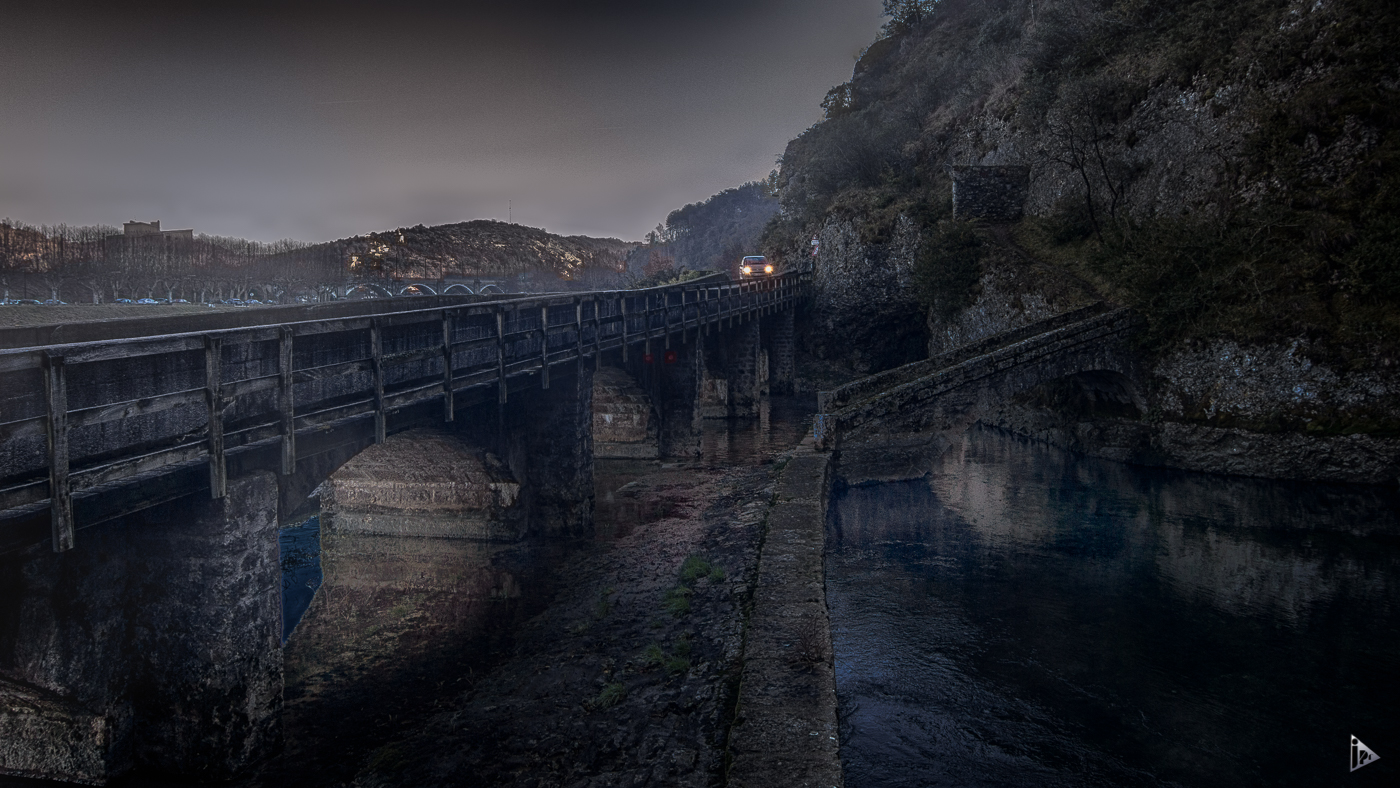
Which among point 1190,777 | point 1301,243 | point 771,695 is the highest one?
point 1301,243

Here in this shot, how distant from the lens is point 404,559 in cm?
1367

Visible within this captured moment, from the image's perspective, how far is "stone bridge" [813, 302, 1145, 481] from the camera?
1806 centimetres

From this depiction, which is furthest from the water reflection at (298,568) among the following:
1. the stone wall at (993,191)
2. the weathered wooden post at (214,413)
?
the stone wall at (993,191)

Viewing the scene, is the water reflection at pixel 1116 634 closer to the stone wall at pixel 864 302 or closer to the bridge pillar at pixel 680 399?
the bridge pillar at pixel 680 399

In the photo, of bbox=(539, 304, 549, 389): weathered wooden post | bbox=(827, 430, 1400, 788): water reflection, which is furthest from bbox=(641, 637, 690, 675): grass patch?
bbox=(539, 304, 549, 389): weathered wooden post

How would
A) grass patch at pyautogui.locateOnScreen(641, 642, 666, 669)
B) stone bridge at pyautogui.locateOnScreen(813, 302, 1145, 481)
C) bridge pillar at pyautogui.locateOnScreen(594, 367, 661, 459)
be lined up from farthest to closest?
bridge pillar at pyautogui.locateOnScreen(594, 367, 661, 459)
stone bridge at pyautogui.locateOnScreen(813, 302, 1145, 481)
grass patch at pyautogui.locateOnScreen(641, 642, 666, 669)

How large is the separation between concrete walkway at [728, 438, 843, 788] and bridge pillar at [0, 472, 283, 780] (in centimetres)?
432

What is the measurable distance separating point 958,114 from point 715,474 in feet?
88.6

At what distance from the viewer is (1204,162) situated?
22.3m

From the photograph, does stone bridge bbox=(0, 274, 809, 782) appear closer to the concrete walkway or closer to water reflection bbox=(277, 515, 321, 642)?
water reflection bbox=(277, 515, 321, 642)

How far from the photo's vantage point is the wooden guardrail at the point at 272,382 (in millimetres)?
5227

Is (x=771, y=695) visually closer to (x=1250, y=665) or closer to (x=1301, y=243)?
(x=1250, y=665)

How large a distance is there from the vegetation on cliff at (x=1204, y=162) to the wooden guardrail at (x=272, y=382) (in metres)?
15.3

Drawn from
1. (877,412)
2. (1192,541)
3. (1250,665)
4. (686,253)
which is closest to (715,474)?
(877,412)
